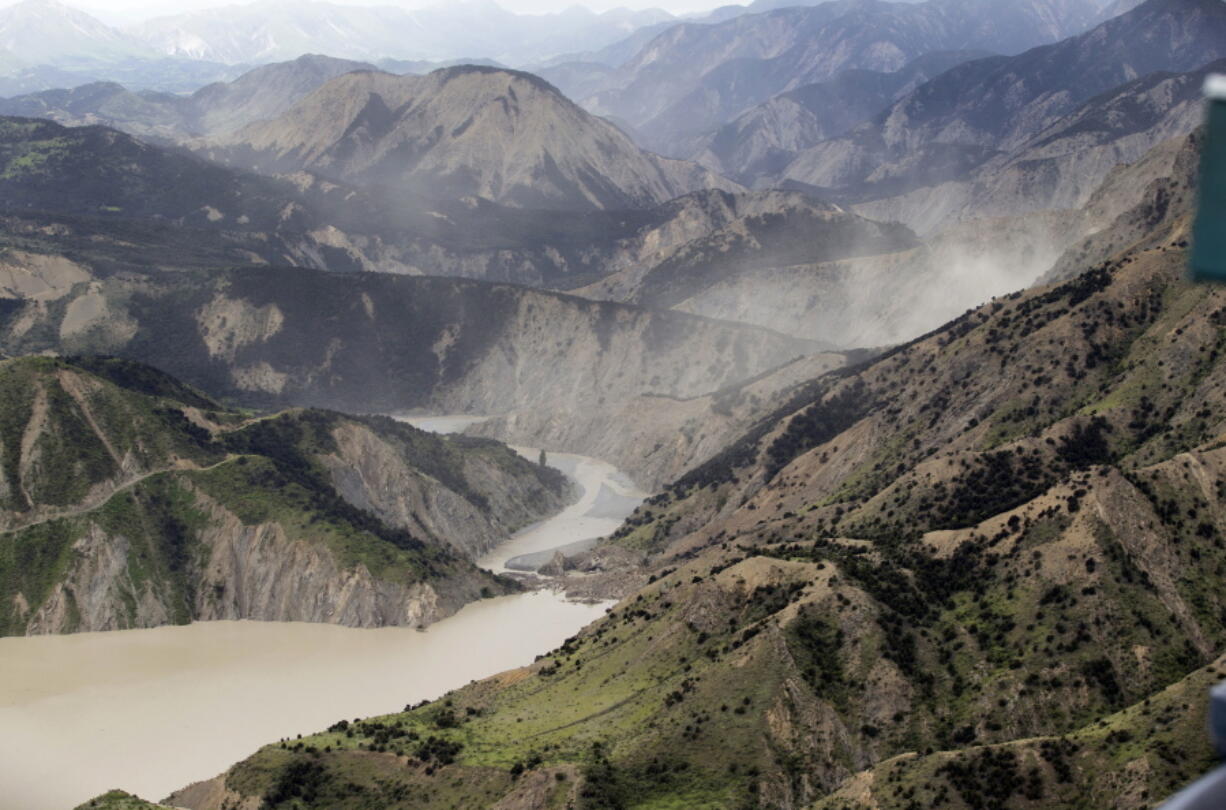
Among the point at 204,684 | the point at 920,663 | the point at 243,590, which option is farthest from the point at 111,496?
the point at 920,663

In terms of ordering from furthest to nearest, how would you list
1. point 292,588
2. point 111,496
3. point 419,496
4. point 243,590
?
1. point 419,496
2. point 111,496
3. point 243,590
4. point 292,588

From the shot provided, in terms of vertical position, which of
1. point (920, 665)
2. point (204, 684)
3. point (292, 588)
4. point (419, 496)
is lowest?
point (920, 665)

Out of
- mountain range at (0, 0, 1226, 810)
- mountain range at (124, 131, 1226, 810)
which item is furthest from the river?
mountain range at (124, 131, 1226, 810)

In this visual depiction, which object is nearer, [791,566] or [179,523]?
[791,566]

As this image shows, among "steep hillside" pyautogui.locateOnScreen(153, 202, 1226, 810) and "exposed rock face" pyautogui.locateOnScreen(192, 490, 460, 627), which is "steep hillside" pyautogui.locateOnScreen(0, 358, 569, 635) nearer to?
"exposed rock face" pyautogui.locateOnScreen(192, 490, 460, 627)

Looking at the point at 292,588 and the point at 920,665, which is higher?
the point at 292,588

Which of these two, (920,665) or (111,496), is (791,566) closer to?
(920,665)

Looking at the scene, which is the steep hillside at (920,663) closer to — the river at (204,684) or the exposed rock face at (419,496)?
the river at (204,684)

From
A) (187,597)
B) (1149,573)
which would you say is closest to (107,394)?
(187,597)
